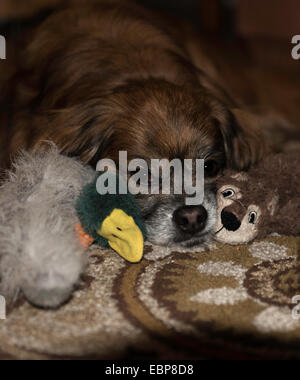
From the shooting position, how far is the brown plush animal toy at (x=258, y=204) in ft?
5.79

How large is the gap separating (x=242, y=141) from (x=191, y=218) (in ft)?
1.78

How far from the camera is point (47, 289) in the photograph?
4.34 ft

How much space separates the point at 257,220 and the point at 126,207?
428 millimetres

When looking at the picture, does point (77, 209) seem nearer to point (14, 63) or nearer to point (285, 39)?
point (14, 63)

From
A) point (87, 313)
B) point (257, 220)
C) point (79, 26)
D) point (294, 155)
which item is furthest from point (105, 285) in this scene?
point (79, 26)

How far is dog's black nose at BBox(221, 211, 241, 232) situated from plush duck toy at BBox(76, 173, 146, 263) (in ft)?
0.93

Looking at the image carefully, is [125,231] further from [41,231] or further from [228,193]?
[228,193]

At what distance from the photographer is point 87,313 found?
4.63ft

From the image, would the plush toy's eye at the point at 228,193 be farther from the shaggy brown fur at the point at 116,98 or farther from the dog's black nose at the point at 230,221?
the shaggy brown fur at the point at 116,98
